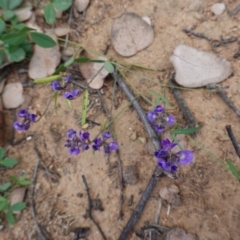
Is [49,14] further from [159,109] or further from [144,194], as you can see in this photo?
[144,194]

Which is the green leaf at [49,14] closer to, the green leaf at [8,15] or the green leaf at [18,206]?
the green leaf at [8,15]

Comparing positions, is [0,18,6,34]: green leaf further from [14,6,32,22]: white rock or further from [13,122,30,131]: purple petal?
[13,122,30,131]: purple petal

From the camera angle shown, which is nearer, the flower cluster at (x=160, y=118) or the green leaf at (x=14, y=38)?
the flower cluster at (x=160, y=118)

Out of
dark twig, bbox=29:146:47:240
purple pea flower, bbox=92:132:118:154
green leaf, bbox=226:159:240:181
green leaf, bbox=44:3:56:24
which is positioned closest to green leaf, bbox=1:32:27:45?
green leaf, bbox=44:3:56:24

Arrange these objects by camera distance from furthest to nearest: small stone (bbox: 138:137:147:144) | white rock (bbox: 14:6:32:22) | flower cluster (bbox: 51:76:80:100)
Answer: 1. white rock (bbox: 14:6:32:22)
2. small stone (bbox: 138:137:147:144)
3. flower cluster (bbox: 51:76:80:100)

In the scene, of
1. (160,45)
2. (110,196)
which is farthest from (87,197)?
(160,45)

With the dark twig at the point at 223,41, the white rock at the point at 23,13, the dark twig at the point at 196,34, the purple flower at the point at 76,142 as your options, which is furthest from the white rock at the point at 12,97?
the dark twig at the point at 223,41
